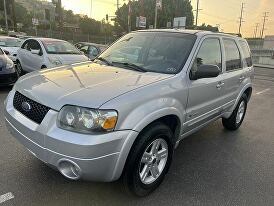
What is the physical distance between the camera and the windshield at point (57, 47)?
33.8 feet

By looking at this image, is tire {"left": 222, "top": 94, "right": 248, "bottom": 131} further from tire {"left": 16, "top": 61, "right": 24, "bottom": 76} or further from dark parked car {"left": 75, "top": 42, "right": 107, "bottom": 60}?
dark parked car {"left": 75, "top": 42, "right": 107, "bottom": 60}

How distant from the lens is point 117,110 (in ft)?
9.30

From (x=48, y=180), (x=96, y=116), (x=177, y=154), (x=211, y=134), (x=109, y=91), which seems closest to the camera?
(x=96, y=116)

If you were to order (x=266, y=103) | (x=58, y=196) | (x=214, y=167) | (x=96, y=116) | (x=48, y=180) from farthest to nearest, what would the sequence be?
(x=266, y=103) < (x=214, y=167) < (x=48, y=180) < (x=58, y=196) < (x=96, y=116)

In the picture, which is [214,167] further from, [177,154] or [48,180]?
[48,180]

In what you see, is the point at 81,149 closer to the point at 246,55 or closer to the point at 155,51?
the point at 155,51

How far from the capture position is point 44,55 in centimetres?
997

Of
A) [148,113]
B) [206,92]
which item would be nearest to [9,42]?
[206,92]

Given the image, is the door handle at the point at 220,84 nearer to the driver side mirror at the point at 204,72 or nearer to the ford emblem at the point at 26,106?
the driver side mirror at the point at 204,72

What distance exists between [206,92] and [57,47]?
755 centimetres

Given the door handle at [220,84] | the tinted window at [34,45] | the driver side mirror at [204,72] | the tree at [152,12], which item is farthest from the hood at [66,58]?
the tree at [152,12]

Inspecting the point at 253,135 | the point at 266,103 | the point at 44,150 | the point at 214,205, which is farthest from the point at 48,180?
the point at 266,103

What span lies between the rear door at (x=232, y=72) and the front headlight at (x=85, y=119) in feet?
8.41

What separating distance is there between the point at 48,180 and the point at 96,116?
132cm
